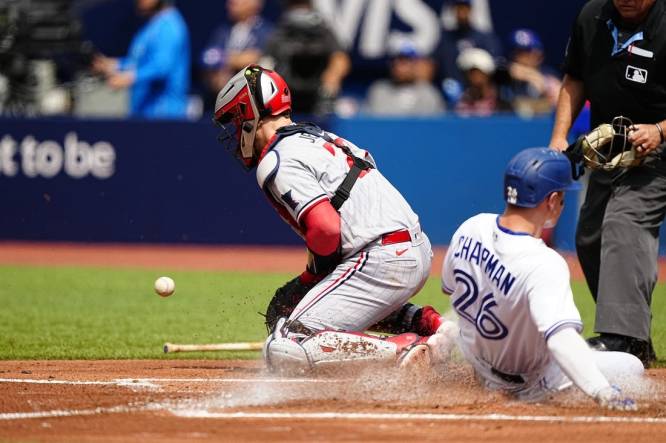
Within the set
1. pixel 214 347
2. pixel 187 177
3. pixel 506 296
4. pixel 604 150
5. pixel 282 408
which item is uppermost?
pixel 604 150

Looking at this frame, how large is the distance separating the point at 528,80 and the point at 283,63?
3.29 meters

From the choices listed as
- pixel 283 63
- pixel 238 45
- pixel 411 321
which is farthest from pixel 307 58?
pixel 411 321

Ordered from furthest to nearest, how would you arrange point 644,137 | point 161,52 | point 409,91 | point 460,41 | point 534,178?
point 460,41, point 409,91, point 161,52, point 644,137, point 534,178

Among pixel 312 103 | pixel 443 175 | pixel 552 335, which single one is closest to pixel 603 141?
pixel 552 335

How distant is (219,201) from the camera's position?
49.4 feet

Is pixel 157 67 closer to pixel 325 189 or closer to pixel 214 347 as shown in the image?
pixel 214 347

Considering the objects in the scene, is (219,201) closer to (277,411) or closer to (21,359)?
(21,359)

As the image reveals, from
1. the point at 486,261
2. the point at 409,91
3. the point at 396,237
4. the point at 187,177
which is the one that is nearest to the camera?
the point at 486,261

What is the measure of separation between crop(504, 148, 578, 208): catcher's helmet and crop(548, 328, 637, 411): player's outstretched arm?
2.17 ft

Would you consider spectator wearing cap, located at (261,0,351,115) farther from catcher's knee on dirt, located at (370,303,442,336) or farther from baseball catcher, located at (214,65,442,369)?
baseball catcher, located at (214,65,442,369)

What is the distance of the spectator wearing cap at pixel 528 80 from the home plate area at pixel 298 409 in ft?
30.2

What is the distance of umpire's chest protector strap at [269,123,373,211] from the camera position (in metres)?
6.52

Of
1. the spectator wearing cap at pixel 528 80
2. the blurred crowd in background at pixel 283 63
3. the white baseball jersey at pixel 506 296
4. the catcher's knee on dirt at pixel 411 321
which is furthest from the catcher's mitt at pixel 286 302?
the spectator wearing cap at pixel 528 80

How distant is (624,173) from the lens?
23.6ft
